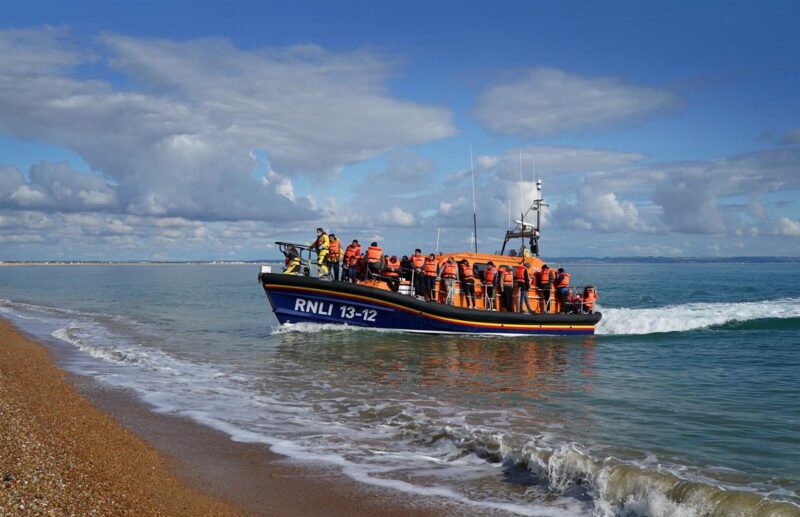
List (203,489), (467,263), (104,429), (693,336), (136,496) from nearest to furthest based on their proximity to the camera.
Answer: (136,496) < (203,489) < (104,429) < (467,263) < (693,336)

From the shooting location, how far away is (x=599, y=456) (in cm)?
616

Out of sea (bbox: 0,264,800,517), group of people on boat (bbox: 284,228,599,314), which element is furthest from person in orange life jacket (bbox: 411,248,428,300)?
sea (bbox: 0,264,800,517)

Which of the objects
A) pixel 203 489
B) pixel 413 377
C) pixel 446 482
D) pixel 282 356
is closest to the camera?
pixel 203 489

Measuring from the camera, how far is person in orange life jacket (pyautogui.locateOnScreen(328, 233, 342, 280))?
16078 millimetres

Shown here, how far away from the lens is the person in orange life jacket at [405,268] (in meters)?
16.4

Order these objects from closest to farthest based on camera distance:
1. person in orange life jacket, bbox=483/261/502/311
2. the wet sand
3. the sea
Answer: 1. the wet sand
2. the sea
3. person in orange life jacket, bbox=483/261/502/311

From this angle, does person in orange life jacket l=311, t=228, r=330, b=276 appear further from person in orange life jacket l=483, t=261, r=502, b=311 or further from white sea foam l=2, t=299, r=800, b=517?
white sea foam l=2, t=299, r=800, b=517

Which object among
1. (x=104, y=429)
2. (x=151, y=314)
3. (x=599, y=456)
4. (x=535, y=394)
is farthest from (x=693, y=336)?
(x=151, y=314)

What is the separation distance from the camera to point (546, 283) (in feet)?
56.2

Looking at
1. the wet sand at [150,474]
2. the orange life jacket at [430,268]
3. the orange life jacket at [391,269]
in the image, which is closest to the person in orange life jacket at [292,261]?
the orange life jacket at [391,269]

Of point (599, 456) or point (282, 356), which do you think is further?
point (282, 356)

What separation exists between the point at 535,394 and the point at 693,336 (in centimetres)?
1072

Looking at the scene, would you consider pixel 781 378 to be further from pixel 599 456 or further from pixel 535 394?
pixel 599 456

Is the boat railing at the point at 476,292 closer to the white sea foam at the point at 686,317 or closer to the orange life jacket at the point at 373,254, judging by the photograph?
the orange life jacket at the point at 373,254
